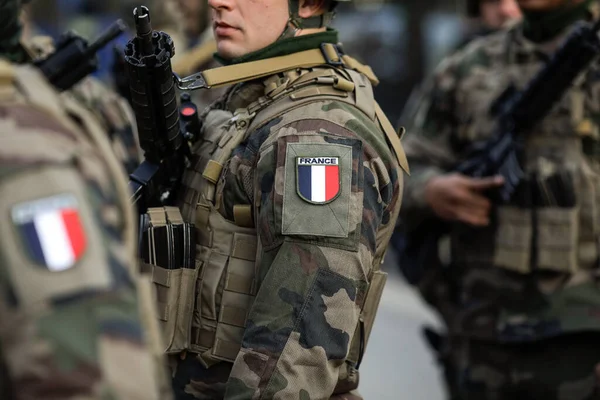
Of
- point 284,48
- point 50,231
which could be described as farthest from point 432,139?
point 50,231

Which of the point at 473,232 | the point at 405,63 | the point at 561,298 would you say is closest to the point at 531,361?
the point at 561,298

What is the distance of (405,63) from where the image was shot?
13.2 m

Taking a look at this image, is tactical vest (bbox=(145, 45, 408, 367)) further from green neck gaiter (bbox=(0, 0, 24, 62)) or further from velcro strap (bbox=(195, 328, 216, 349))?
green neck gaiter (bbox=(0, 0, 24, 62))

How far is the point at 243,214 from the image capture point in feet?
8.96

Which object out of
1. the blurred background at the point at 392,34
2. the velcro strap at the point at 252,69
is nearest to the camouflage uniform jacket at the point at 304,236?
the velcro strap at the point at 252,69

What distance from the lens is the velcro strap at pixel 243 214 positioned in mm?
2725

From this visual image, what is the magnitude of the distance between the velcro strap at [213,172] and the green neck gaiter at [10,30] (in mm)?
→ 1659

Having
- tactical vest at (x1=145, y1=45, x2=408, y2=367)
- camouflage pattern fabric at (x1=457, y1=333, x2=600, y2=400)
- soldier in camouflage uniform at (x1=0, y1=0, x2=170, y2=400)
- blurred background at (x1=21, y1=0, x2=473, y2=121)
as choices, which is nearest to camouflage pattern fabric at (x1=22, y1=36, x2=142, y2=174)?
tactical vest at (x1=145, y1=45, x2=408, y2=367)

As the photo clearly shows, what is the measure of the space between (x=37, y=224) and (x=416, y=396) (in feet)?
17.3

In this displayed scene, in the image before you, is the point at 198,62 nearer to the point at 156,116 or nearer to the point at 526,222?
the point at 526,222

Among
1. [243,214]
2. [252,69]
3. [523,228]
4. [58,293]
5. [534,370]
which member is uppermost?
[58,293]

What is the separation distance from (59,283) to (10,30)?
9.00ft

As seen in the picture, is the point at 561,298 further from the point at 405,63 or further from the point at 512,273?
the point at 405,63

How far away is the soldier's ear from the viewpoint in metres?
3.04
